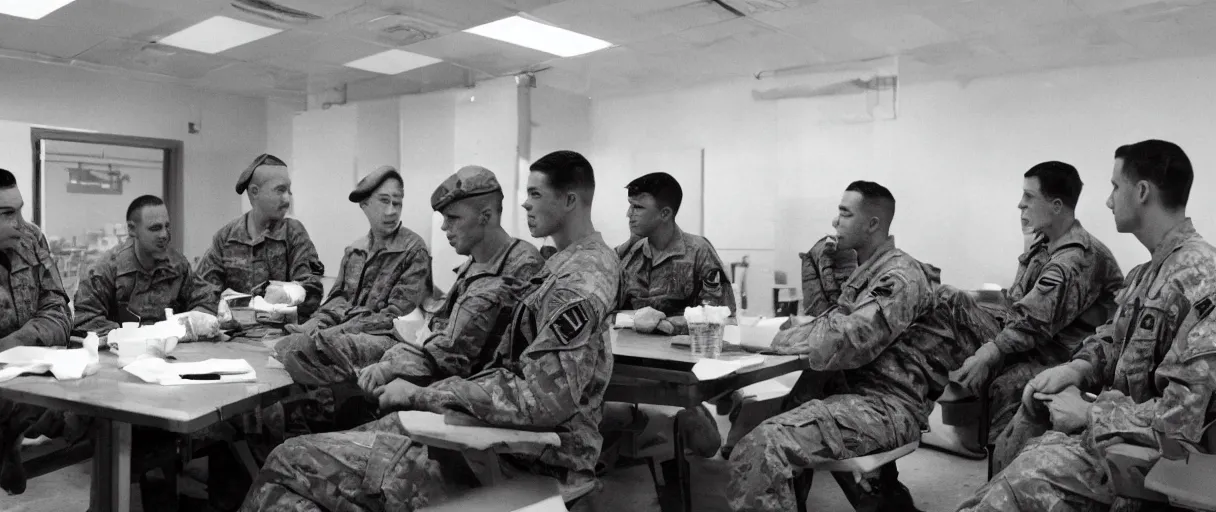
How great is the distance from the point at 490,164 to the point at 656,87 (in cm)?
161

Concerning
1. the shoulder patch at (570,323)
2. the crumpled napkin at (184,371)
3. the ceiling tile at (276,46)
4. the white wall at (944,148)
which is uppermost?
→ the ceiling tile at (276,46)

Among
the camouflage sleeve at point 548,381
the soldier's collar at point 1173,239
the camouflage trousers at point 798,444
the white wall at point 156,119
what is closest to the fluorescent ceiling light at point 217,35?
the white wall at point 156,119

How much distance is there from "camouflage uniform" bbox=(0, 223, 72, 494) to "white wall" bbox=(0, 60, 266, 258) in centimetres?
358

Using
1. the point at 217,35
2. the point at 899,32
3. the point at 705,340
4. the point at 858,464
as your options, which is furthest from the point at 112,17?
the point at 858,464

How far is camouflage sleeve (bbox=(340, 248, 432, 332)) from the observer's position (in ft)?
12.6

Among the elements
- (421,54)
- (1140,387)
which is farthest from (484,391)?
(421,54)

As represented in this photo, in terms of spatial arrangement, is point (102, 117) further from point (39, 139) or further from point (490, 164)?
point (490, 164)

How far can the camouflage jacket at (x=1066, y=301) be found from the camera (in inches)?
143

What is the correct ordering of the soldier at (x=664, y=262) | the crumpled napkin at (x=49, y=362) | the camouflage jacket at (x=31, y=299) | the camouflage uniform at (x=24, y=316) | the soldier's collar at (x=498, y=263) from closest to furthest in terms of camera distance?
the crumpled napkin at (x=49, y=362) < the soldier's collar at (x=498, y=263) < the camouflage uniform at (x=24, y=316) < the camouflage jacket at (x=31, y=299) < the soldier at (x=664, y=262)

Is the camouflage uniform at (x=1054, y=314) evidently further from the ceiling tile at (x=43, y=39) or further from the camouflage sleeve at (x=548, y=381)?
the ceiling tile at (x=43, y=39)

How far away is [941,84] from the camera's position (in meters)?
5.78

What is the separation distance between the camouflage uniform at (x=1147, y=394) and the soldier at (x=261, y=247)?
367 centimetres

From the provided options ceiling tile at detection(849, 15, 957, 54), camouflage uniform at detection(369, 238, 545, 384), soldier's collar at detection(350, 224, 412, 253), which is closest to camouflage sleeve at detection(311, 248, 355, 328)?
soldier's collar at detection(350, 224, 412, 253)

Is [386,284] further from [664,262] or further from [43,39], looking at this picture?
[43,39]
